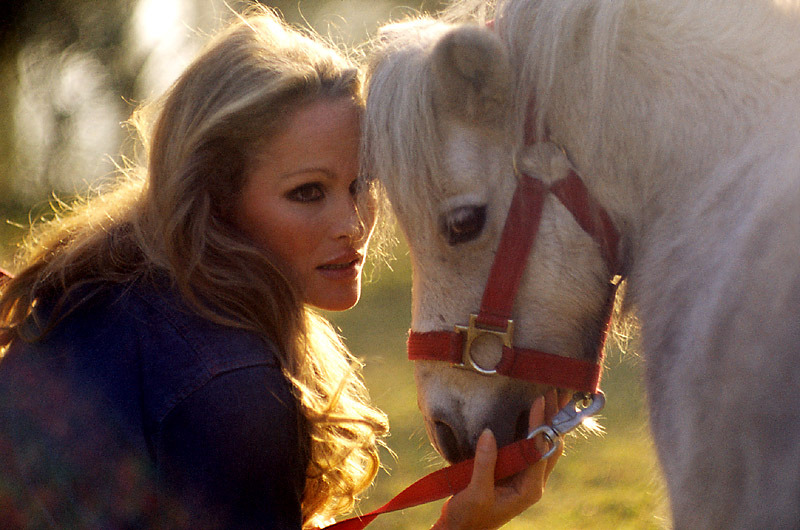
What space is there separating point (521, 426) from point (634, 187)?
629 mm

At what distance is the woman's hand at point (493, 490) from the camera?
168cm

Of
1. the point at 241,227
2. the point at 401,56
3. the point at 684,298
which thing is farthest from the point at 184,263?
the point at 684,298

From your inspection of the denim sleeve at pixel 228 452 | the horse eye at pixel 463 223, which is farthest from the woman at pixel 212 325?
the horse eye at pixel 463 223

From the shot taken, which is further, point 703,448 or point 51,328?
point 51,328

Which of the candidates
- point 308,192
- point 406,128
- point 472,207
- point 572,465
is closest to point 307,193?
point 308,192

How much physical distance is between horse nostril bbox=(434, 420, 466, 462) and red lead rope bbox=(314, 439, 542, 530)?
0.15 ft

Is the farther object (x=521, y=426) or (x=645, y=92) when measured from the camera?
(x=521, y=426)

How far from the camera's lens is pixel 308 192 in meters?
1.86

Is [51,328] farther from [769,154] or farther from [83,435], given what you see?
[769,154]

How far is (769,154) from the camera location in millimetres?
1387

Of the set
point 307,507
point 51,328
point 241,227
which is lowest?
point 307,507

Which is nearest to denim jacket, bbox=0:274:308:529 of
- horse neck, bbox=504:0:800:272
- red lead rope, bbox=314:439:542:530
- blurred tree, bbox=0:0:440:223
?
red lead rope, bbox=314:439:542:530

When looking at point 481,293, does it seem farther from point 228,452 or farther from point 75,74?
point 75,74

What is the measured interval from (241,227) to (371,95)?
1.61 ft
